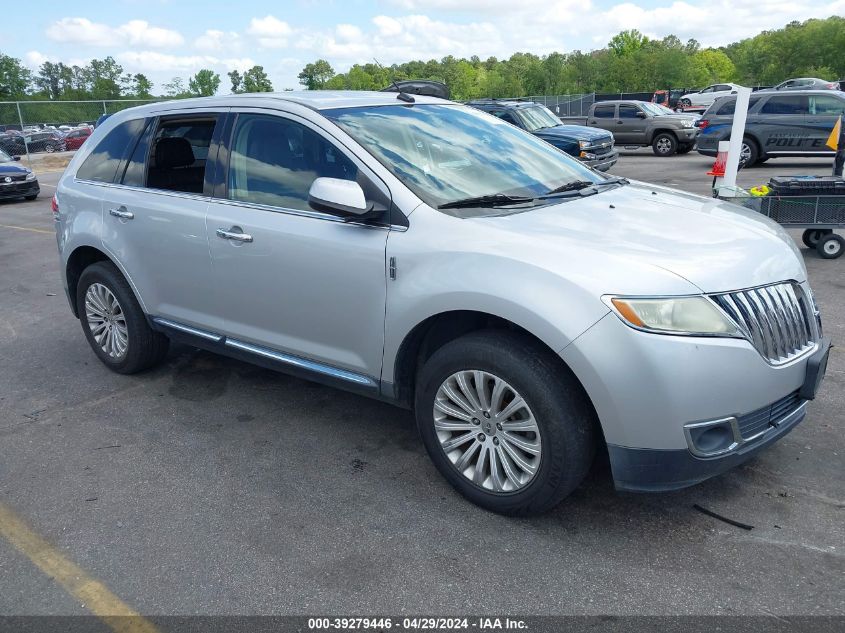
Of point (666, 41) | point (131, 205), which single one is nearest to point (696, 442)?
point (131, 205)

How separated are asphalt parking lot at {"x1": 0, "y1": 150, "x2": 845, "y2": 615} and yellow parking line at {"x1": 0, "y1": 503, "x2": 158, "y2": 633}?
0.11 ft

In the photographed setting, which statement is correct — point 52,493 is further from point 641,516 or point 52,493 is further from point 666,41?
point 666,41

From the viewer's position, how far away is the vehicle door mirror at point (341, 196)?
3270 mm

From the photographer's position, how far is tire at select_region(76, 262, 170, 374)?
479 centimetres

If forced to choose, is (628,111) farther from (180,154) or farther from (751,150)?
(180,154)

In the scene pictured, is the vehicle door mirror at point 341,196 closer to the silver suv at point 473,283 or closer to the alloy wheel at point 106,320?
the silver suv at point 473,283

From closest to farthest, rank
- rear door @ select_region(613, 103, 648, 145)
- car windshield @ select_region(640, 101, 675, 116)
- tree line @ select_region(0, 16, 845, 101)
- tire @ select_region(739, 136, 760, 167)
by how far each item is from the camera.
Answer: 1. tire @ select_region(739, 136, 760, 167)
2. rear door @ select_region(613, 103, 648, 145)
3. car windshield @ select_region(640, 101, 675, 116)
4. tree line @ select_region(0, 16, 845, 101)

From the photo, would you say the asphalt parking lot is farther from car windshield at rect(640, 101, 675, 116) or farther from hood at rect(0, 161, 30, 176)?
car windshield at rect(640, 101, 675, 116)

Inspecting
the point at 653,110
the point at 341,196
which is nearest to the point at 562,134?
the point at 653,110

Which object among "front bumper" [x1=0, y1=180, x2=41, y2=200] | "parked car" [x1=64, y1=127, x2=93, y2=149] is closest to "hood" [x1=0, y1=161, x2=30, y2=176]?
"front bumper" [x1=0, y1=180, x2=41, y2=200]

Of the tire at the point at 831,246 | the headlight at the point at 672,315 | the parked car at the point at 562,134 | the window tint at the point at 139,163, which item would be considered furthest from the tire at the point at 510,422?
the parked car at the point at 562,134

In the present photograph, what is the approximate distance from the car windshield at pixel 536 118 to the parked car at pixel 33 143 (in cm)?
1775

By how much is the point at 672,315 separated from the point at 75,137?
3614cm

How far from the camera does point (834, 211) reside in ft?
24.1
